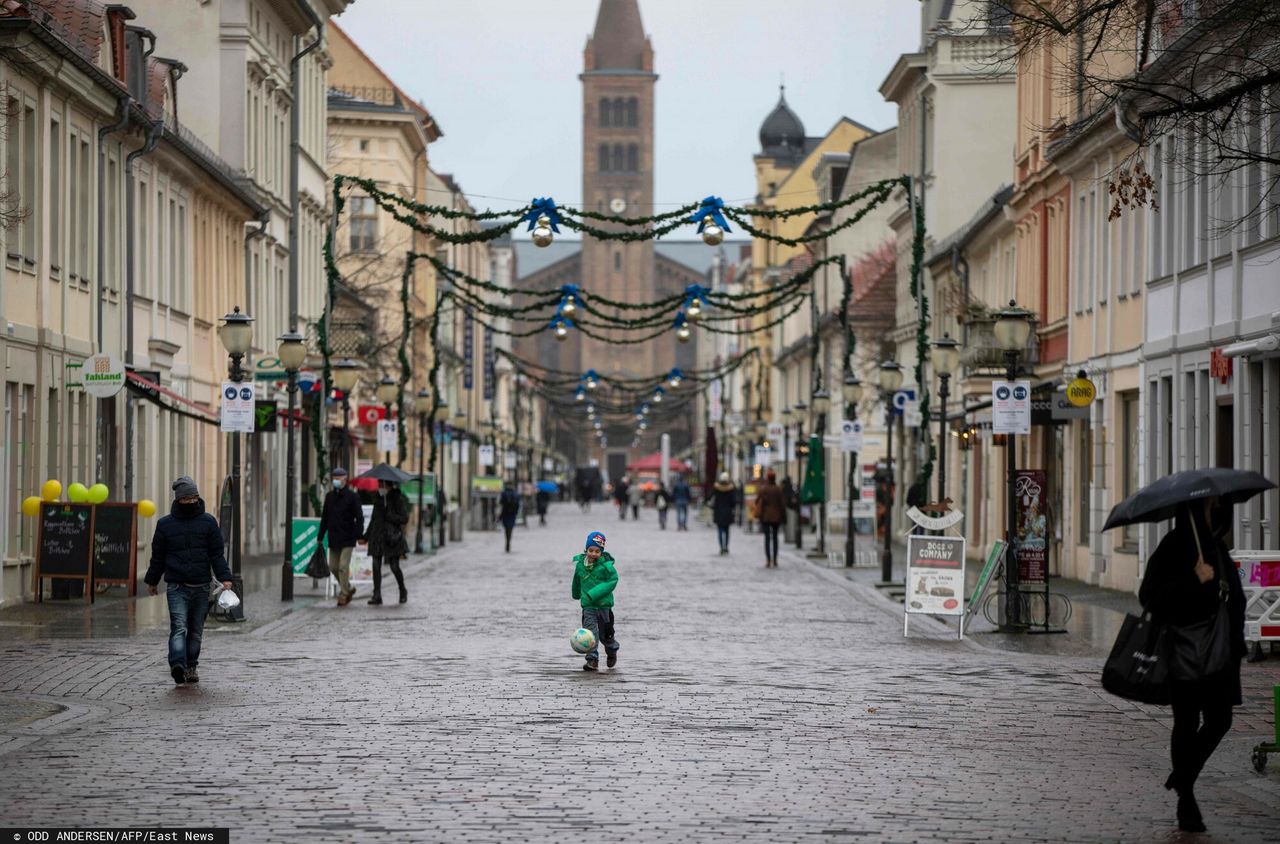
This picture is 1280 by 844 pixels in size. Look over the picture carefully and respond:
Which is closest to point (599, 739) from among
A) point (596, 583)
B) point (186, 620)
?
point (186, 620)

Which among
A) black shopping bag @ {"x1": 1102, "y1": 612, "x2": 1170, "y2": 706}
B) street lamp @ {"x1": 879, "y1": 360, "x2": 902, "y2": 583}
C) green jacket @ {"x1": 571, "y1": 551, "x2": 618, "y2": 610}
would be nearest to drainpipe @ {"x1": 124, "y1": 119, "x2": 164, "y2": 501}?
street lamp @ {"x1": 879, "y1": 360, "x2": 902, "y2": 583}

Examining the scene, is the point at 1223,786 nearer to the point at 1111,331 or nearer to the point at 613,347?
the point at 1111,331

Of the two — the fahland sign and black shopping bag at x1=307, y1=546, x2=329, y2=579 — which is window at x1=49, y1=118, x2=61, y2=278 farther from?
black shopping bag at x1=307, y1=546, x2=329, y2=579

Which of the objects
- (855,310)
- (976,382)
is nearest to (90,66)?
(976,382)

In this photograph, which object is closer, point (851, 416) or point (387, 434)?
point (851, 416)

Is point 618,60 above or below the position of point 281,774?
above

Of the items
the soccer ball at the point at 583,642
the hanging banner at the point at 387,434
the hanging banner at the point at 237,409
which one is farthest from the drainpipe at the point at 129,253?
the soccer ball at the point at 583,642

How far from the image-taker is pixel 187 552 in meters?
18.3

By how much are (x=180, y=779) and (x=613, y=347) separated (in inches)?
6520

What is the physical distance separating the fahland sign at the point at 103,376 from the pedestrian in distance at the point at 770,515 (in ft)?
58.6

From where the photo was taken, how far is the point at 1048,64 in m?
38.7

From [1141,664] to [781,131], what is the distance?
12246cm

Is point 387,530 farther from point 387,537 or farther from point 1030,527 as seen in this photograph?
point 1030,527

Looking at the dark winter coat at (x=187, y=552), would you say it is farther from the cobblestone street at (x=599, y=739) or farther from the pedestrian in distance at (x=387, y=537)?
the pedestrian in distance at (x=387, y=537)
